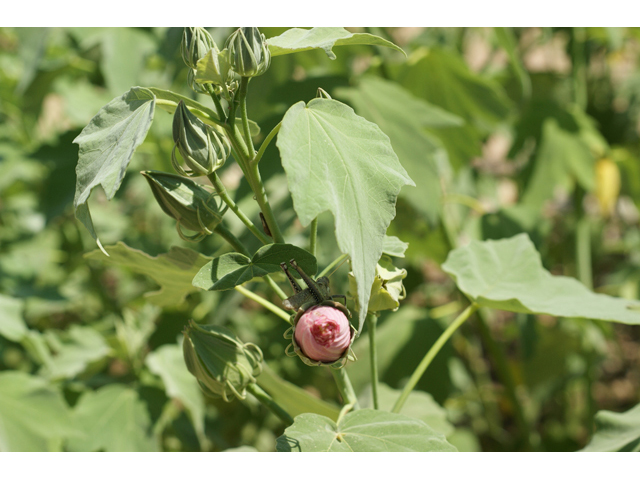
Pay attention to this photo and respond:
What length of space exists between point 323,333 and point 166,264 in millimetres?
228


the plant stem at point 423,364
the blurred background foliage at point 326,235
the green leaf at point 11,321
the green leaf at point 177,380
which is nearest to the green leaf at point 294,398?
the plant stem at point 423,364

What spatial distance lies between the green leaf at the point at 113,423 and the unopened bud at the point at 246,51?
0.80 meters

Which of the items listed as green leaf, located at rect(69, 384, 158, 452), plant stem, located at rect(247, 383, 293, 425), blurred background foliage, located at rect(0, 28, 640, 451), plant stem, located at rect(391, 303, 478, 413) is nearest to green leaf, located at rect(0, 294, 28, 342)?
blurred background foliage, located at rect(0, 28, 640, 451)

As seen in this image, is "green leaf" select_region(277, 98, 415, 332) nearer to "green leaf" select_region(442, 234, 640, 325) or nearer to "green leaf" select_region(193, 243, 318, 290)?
"green leaf" select_region(193, 243, 318, 290)

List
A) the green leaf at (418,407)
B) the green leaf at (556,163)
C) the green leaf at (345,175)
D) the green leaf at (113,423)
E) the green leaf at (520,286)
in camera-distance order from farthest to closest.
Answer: the green leaf at (556,163)
the green leaf at (113,423)
the green leaf at (418,407)
the green leaf at (520,286)
the green leaf at (345,175)

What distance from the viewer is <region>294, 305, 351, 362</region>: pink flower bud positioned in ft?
1.57

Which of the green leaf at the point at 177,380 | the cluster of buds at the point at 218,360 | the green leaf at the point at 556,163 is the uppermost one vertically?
the cluster of buds at the point at 218,360

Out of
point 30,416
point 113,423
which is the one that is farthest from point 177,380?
point 30,416

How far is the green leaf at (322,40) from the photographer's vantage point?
512 mm

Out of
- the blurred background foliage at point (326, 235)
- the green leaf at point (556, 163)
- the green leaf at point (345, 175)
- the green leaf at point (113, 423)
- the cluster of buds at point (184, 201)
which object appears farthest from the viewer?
the green leaf at point (556, 163)

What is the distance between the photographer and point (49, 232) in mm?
2094

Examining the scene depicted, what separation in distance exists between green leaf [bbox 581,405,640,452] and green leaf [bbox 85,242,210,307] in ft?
1.91

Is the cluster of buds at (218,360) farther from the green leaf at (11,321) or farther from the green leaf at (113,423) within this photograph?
the green leaf at (11,321)

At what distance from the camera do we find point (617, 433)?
77cm
